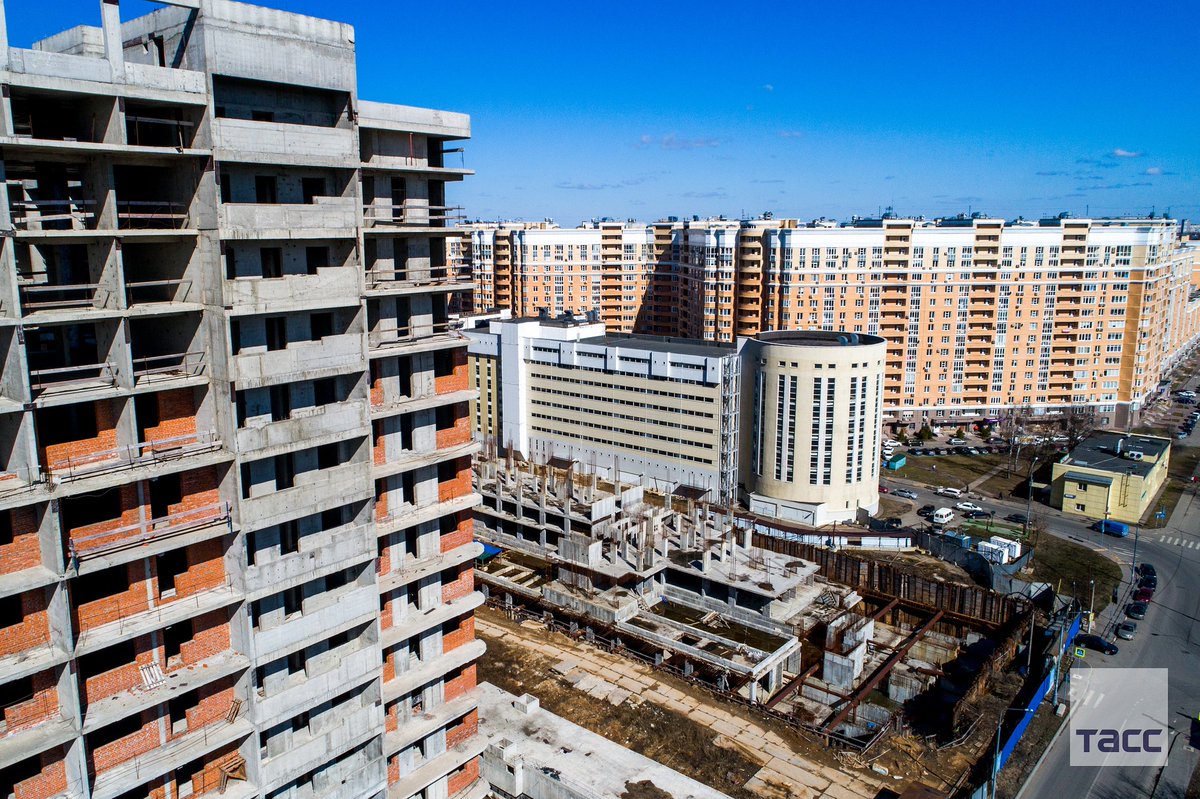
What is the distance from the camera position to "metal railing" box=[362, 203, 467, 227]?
25203 mm

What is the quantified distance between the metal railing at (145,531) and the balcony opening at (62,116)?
29.7ft

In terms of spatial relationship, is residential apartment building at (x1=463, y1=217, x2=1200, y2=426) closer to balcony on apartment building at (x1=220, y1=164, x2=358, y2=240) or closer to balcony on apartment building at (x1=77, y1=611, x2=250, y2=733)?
balcony on apartment building at (x1=220, y1=164, x2=358, y2=240)

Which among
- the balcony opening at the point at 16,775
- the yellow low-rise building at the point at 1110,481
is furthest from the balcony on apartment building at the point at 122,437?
the yellow low-rise building at the point at 1110,481

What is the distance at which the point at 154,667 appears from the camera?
21.3 m

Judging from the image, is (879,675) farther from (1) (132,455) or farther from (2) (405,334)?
(1) (132,455)

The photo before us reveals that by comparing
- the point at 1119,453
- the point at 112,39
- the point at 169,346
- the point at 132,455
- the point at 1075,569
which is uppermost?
the point at 112,39

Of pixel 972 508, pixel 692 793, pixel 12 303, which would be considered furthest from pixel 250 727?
pixel 972 508

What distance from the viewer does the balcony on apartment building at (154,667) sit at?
66.3 feet

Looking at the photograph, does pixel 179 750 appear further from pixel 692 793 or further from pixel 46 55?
pixel 692 793

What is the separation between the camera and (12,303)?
17.8 meters

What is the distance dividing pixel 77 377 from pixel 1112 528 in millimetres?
77628

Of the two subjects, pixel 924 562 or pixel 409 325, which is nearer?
pixel 409 325

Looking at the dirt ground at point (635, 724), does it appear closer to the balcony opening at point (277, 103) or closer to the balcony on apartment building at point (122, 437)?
the balcony on apartment building at point (122, 437)

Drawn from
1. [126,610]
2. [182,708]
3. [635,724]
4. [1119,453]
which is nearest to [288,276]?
[126,610]
